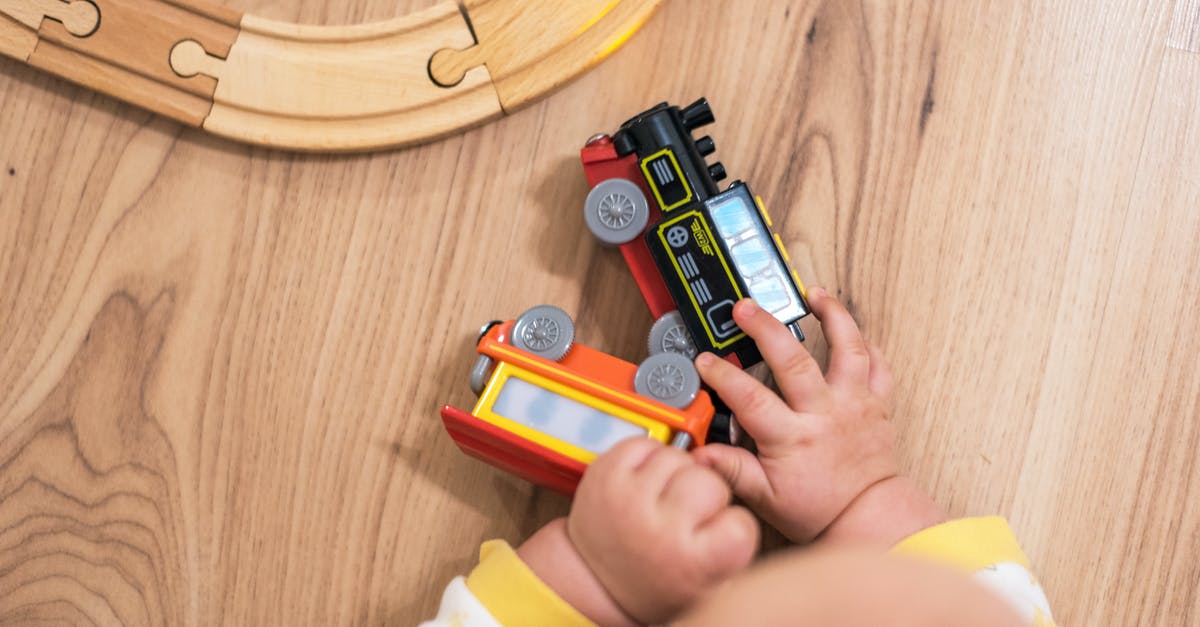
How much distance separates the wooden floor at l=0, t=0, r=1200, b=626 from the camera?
0.61m

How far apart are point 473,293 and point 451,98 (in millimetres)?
136

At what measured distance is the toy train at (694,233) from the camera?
1.83 ft

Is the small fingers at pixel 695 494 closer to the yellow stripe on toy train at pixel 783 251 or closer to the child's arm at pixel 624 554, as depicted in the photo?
the child's arm at pixel 624 554

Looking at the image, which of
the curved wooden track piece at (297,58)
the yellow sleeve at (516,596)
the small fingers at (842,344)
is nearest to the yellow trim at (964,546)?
the small fingers at (842,344)

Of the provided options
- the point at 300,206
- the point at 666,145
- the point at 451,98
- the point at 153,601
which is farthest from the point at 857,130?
the point at 153,601

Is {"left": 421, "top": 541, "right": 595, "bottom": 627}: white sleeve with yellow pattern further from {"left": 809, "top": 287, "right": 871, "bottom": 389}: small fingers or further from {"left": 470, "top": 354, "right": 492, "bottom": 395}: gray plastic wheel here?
{"left": 809, "top": 287, "right": 871, "bottom": 389}: small fingers

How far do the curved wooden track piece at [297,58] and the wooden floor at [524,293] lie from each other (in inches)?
1.3

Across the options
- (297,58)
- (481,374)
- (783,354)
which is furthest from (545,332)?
(297,58)

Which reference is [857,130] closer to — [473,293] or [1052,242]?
[1052,242]

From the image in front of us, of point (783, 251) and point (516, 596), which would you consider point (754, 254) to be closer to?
point (783, 251)

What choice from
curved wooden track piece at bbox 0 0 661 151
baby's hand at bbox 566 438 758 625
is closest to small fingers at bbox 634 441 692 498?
baby's hand at bbox 566 438 758 625

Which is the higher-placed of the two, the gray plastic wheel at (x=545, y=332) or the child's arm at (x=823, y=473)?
the gray plastic wheel at (x=545, y=332)

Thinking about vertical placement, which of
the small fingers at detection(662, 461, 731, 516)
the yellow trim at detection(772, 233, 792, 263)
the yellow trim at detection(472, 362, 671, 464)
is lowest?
the small fingers at detection(662, 461, 731, 516)

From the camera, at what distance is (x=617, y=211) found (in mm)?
582
